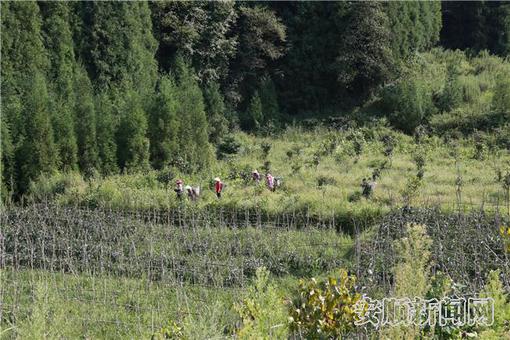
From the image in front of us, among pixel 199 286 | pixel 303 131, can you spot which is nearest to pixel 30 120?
pixel 199 286

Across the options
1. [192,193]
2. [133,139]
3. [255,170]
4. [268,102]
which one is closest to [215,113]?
[268,102]

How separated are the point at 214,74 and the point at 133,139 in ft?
17.6

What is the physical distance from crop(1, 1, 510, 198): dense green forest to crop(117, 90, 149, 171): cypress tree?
0.08ft

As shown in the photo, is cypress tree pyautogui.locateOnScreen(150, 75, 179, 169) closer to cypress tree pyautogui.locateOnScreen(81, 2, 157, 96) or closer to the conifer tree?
cypress tree pyautogui.locateOnScreen(81, 2, 157, 96)

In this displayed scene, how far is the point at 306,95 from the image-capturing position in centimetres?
1889

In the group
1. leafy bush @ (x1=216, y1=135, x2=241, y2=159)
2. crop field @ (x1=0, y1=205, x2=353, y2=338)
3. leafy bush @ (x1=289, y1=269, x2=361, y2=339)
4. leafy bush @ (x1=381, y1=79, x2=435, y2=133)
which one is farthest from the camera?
leafy bush @ (x1=381, y1=79, x2=435, y2=133)

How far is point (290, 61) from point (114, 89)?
6648mm

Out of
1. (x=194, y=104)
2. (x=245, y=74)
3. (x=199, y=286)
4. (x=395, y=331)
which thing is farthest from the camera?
(x=245, y=74)

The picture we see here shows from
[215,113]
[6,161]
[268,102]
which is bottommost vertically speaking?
[6,161]

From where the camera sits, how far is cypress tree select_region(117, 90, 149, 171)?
487 inches

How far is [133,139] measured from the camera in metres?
12.3

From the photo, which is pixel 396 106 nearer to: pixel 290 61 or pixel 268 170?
pixel 290 61

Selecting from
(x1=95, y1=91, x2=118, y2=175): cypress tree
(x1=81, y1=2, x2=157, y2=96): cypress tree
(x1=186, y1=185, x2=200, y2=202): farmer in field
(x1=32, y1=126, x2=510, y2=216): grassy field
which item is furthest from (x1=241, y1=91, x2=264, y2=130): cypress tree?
(x1=186, y1=185, x2=200, y2=202): farmer in field

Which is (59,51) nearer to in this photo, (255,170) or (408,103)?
(255,170)
